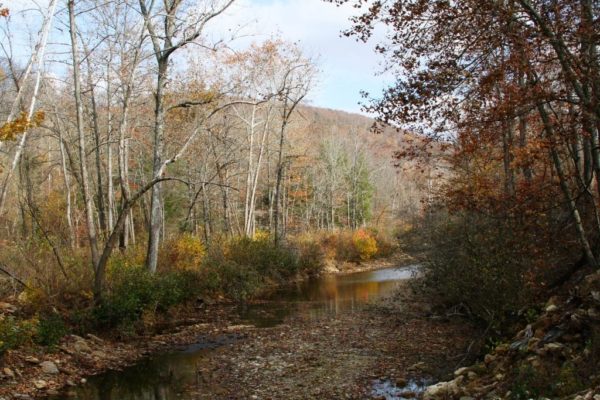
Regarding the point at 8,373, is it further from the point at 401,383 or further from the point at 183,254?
the point at 183,254

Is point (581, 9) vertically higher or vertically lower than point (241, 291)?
higher

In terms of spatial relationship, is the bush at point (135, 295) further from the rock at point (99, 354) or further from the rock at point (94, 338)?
the rock at point (99, 354)

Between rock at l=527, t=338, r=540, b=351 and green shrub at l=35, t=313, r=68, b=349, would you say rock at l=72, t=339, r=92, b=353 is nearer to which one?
green shrub at l=35, t=313, r=68, b=349

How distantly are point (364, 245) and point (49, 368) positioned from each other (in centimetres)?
2908

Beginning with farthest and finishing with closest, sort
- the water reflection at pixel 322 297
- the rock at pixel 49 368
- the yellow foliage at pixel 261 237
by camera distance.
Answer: the yellow foliage at pixel 261 237, the water reflection at pixel 322 297, the rock at pixel 49 368

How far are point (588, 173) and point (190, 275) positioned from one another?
12.7 metres

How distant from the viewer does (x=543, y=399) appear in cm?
530

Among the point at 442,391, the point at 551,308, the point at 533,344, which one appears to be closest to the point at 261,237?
the point at 551,308

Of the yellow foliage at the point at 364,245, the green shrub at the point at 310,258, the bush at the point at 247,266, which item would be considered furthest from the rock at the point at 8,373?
the yellow foliage at the point at 364,245

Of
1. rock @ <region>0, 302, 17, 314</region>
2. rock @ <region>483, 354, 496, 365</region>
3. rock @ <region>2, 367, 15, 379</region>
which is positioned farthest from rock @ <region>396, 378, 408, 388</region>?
rock @ <region>0, 302, 17, 314</region>

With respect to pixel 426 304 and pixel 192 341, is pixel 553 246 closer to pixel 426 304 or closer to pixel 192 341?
pixel 426 304

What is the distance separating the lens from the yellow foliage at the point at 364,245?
36750 mm

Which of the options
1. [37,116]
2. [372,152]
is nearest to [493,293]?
[37,116]

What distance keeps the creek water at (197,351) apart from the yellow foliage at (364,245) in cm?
1172
